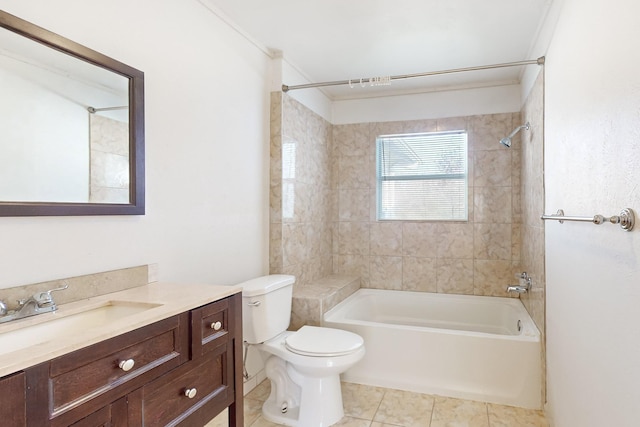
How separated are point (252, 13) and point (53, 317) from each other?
1.89 m

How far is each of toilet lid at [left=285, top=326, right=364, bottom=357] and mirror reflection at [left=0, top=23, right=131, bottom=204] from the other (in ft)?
3.93

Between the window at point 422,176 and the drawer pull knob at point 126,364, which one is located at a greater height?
the window at point 422,176

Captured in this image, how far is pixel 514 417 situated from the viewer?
2.22 m

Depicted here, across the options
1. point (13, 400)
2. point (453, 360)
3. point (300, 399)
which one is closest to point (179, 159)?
point (13, 400)

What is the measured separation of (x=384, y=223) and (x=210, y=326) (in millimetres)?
2548

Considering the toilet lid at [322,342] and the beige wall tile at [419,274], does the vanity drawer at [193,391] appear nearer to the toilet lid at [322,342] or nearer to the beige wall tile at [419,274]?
the toilet lid at [322,342]

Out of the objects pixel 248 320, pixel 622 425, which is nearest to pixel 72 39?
pixel 248 320

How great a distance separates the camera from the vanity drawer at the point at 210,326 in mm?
1324

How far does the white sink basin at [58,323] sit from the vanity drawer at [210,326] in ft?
0.50

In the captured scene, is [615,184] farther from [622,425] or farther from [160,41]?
[160,41]

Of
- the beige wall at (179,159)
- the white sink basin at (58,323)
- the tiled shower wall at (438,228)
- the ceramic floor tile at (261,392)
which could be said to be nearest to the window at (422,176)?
the tiled shower wall at (438,228)

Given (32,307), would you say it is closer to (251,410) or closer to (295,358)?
(295,358)

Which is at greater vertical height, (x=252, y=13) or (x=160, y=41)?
(x=252, y=13)

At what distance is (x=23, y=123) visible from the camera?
4.09 feet
